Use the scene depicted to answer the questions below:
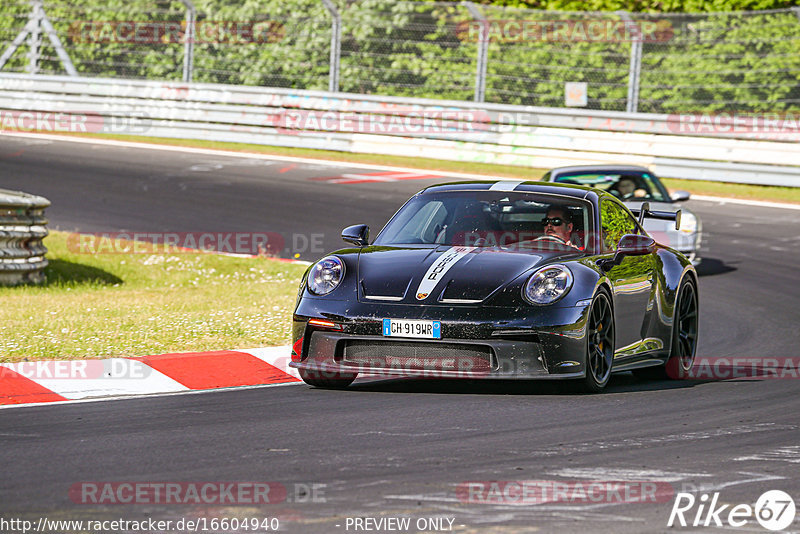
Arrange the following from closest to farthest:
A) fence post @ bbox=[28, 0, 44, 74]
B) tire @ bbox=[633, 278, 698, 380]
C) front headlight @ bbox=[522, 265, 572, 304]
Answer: front headlight @ bbox=[522, 265, 572, 304]
tire @ bbox=[633, 278, 698, 380]
fence post @ bbox=[28, 0, 44, 74]

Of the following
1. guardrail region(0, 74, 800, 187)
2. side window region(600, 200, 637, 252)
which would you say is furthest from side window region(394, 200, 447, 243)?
guardrail region(0, 74, 800, 187)

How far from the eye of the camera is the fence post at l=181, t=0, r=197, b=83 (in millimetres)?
24281

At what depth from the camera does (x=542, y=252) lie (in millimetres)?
8156

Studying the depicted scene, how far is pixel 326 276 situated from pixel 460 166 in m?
15.2

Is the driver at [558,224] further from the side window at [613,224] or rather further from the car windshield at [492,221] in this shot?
the side window at [613,224]

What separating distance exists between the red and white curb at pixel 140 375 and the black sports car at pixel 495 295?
2.09ft

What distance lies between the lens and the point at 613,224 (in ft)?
29.4

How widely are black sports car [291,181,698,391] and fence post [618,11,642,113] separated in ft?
43.7

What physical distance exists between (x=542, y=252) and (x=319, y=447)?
2569 mm

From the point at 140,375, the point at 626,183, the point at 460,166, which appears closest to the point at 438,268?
the point at 140,375

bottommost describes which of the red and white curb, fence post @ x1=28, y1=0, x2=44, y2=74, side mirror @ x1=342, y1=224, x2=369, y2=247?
the red and white curb

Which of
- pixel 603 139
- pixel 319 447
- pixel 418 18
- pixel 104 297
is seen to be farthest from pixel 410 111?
pixel 319 447

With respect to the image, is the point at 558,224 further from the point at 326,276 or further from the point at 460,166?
the point at 460,166

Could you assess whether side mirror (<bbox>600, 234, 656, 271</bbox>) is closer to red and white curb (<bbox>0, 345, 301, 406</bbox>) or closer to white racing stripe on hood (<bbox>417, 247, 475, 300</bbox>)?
white racing stripe on hood (<bbox>417, 247, 475, 300</bbox>)
